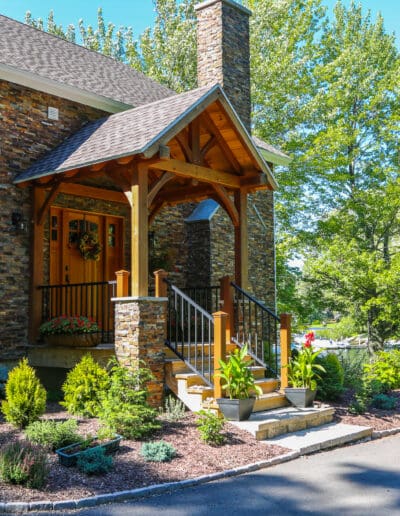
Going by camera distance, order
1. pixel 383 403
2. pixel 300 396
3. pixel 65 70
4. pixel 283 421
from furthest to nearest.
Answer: pixel 65 70, pixel 383 403, pixel 300 396, pixel 283 421

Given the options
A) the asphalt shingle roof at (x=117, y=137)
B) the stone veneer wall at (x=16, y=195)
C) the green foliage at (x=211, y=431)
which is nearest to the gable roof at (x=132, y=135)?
the asphalt shingle roof at (x=117, y=137)

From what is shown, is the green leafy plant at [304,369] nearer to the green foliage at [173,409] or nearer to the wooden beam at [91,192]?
the green foliage at [173,409]

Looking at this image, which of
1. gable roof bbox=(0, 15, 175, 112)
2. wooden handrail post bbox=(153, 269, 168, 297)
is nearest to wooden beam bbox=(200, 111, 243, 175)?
gable roof bbox=(0, 15, 175, 112)

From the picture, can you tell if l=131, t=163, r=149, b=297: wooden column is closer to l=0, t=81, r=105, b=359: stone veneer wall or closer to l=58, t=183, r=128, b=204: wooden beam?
l=58, t=183, r=128, b=204: wooden beam

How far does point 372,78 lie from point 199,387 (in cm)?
2025

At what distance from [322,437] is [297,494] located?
95.2 inches

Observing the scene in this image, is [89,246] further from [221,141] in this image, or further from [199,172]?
[221,141]

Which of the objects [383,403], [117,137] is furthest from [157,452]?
[383,403]

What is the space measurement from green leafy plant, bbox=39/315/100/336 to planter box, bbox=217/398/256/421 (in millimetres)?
2563

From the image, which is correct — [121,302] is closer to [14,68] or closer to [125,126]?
[125,126]

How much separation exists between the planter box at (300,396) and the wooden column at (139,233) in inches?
112

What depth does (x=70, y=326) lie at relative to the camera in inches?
376

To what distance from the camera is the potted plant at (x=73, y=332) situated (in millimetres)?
9461

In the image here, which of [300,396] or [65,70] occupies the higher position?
[65,70]
